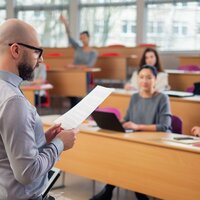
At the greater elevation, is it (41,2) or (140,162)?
(41,2)

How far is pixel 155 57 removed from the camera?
5785mm

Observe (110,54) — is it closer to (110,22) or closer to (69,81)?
(110,22)

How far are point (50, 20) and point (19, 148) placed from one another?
33.8ft

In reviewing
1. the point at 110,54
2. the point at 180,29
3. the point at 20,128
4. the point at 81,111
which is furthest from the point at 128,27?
the point at 20,128

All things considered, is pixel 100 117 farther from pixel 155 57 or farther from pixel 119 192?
pixel 155 57

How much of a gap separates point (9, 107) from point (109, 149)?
6.02ft

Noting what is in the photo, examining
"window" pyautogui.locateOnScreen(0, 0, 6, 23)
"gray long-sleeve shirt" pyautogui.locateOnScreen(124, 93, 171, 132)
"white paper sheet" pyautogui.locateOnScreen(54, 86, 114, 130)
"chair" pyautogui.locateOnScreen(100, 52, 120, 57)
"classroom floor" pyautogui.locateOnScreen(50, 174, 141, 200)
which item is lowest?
"classroom floor" pyautogui.locateOnScreen(50, 174, 141, 200)

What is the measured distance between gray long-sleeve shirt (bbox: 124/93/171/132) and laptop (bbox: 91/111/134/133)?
0.46 metres

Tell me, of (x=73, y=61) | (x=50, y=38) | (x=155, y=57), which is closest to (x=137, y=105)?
(x=155, y=57)

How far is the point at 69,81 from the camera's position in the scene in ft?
25.9

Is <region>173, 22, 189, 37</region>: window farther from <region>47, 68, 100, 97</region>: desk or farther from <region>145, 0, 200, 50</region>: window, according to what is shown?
<region>47, 68, 100, 97</region>: desk

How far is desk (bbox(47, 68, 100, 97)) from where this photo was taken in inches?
305

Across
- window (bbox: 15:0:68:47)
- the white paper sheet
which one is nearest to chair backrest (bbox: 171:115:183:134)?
the white paper sheet

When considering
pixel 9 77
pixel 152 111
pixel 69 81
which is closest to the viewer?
pixel 9 77
